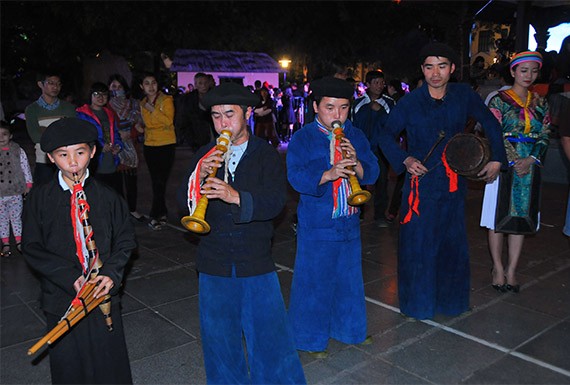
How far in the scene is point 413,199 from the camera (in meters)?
4.39

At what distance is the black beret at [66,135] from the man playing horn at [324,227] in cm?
136

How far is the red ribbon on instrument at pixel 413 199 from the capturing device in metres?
4.37

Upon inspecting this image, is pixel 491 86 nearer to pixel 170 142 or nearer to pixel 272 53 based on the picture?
pixel 170 142

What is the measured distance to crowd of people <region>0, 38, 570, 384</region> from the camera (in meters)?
2.88

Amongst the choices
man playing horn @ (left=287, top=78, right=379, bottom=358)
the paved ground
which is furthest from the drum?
the paved ground

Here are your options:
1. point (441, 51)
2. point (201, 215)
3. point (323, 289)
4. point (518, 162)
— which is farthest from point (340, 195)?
point (518, 162)

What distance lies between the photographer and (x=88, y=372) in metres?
2.92

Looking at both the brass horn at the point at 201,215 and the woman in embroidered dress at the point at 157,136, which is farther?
the woman in embroidered dress at the point at 157,136

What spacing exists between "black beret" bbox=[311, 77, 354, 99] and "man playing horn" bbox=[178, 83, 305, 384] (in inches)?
26.7

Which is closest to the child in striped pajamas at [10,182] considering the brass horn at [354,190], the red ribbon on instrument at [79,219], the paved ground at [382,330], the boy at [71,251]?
the paved ground at [382,330]

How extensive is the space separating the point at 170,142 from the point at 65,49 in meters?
15.0

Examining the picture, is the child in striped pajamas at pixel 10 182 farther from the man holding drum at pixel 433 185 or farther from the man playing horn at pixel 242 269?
the man holding drum at pixel 433 185

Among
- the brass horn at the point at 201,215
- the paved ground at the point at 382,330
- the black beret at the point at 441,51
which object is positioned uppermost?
the black beret at the point at 441,51

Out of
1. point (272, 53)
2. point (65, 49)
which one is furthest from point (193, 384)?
point (272, 53)
